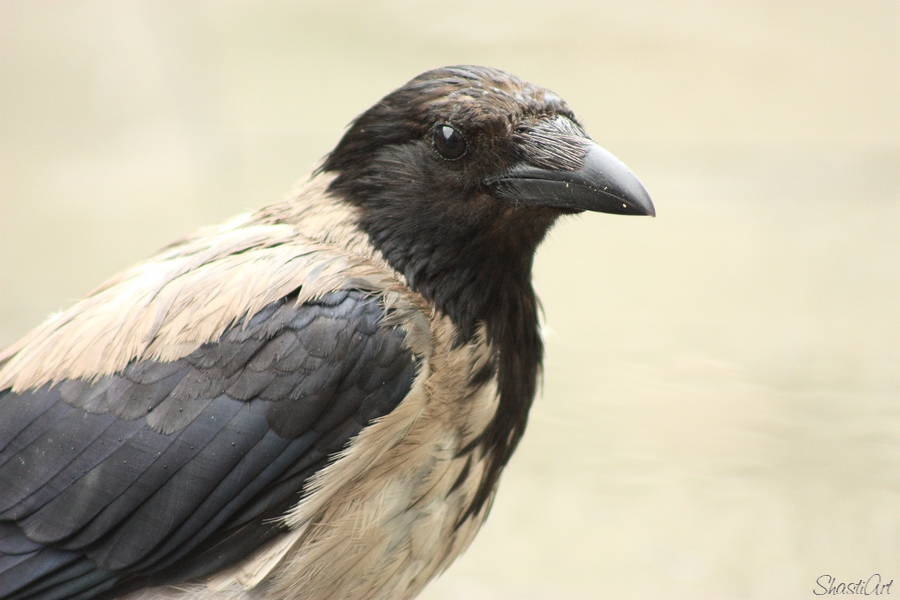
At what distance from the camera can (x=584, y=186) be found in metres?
2.51

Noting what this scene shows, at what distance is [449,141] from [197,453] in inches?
40.0

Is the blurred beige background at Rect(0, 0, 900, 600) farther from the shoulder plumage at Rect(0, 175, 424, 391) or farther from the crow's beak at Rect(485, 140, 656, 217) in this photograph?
the crow's beak at Rect(485, 140, 656, 217)

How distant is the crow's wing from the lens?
2410mm

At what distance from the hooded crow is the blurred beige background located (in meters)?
1.96

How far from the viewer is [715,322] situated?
18.5ft

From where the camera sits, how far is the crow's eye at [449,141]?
101 inches

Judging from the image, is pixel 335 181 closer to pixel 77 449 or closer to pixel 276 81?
pixel 77 449

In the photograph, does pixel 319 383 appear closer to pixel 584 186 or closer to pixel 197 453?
pixel 197 453
